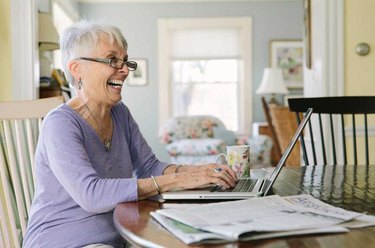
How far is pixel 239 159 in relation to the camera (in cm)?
164

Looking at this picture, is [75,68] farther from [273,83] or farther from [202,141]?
[273,83]

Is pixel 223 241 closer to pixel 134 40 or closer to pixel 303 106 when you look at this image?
pixel 303 106

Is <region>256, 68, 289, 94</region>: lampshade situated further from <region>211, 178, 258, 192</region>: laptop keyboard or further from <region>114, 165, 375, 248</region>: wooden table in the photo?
<region>211, 178, 258, 192</region>: laptop keyboard

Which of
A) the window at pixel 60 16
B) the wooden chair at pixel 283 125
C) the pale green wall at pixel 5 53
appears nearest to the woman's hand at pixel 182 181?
the pale green wall at pixel 5 53

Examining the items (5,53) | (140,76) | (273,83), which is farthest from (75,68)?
(140,76)

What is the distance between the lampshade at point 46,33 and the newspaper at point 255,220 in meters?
3.19

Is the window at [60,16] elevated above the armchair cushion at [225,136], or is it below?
above

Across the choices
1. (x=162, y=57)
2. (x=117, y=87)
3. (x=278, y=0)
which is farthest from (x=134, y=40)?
(x=117, y=87)

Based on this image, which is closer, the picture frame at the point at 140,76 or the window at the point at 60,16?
the window at the point at 60,16

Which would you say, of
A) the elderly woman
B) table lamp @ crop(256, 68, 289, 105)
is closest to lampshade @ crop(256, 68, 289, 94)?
table lamp @ crop(256, 68, 289, 105)

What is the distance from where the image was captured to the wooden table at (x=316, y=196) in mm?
886

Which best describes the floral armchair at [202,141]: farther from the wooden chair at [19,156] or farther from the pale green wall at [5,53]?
the wooden chair at [19,156]

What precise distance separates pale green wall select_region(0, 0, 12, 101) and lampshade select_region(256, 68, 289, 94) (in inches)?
178

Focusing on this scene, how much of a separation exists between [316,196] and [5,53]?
8.20 ft
